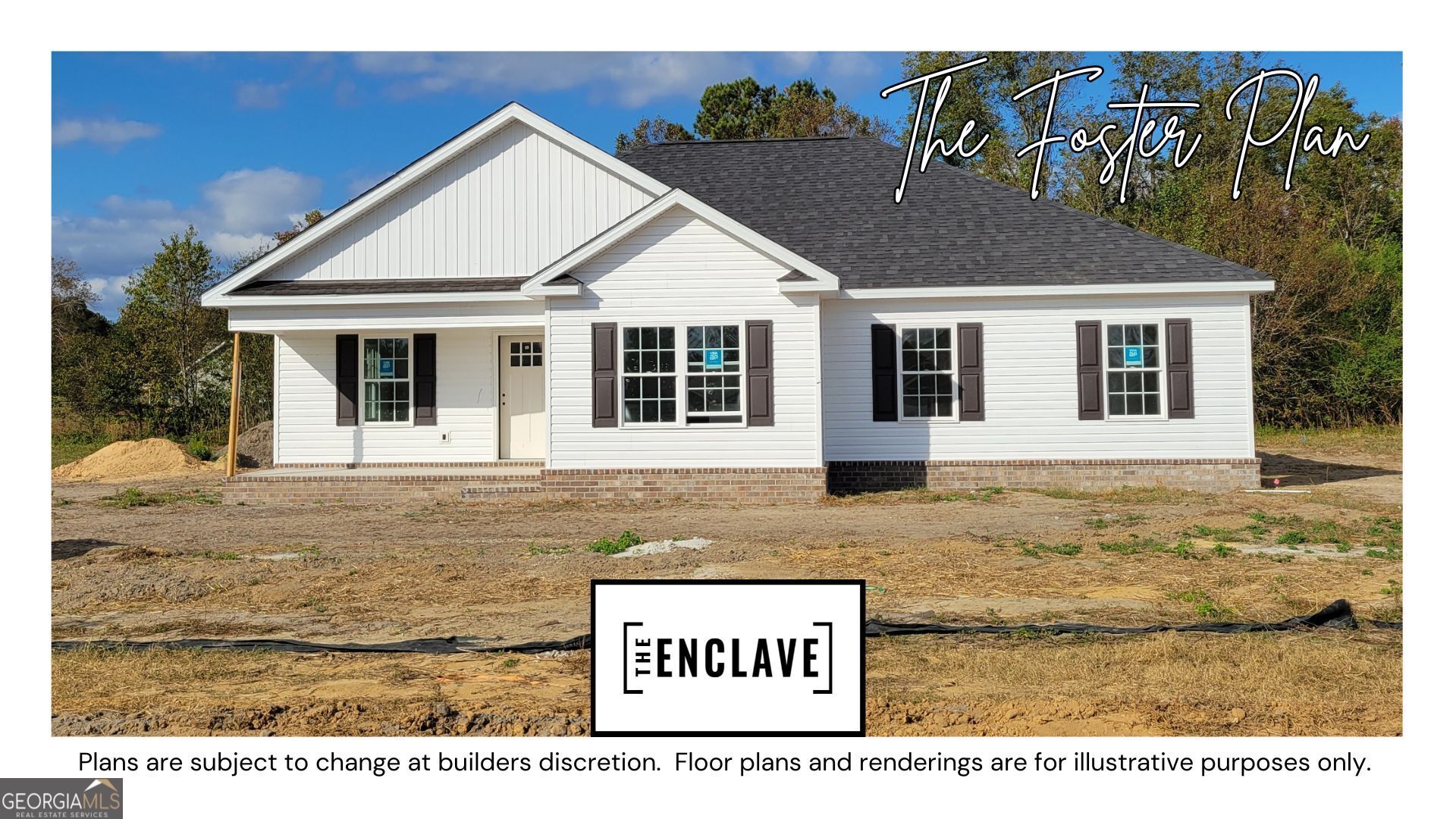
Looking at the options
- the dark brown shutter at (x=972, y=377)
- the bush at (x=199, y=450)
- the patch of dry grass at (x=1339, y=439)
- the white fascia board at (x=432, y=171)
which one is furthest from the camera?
the patch of dry grass at (x=1339, y=439)

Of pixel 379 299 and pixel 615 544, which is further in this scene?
pixel 379 299

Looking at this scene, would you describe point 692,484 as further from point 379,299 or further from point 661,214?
point 379,299

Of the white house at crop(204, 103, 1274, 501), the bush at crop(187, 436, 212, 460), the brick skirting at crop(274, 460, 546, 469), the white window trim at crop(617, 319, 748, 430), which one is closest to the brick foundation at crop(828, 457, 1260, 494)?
the white house at crop(204, 103, 1274, 501)

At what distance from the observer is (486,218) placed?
1683 cm

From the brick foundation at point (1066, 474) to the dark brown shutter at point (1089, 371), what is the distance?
77 cm

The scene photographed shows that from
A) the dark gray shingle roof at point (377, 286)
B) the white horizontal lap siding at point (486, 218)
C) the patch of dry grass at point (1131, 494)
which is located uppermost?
the white horizontal lap siding at point (486, 218)

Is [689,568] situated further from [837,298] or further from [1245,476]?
[1245,476]

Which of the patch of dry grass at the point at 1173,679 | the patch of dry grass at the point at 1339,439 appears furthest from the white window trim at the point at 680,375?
the patch of dry grass at the point at 1339,439

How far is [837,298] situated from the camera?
16.3 m

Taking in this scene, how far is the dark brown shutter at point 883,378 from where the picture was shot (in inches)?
643

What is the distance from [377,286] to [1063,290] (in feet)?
34.3

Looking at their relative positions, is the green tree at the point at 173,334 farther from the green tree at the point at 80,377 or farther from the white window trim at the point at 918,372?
the white window trim at the point at 918,372

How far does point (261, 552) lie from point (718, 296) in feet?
23.0

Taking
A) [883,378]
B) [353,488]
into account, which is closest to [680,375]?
[883,378]
